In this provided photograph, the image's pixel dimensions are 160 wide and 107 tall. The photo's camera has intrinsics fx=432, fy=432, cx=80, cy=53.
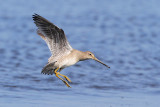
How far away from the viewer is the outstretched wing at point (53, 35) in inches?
308

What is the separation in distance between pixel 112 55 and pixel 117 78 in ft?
9.81

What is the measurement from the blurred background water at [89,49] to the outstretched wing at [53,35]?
3.50ft

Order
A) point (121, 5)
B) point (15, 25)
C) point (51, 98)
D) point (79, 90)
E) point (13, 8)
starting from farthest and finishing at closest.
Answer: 1. point (121, 5)
2. point (13, 8)
3. point (15, 25)
4. point (79, 90)
5. point (51, 98)

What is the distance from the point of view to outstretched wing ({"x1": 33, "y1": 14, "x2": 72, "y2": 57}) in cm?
782

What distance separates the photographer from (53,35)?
8078 mm

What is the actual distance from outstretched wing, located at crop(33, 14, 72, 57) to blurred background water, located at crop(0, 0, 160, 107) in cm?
107

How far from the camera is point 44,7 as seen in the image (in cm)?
2345

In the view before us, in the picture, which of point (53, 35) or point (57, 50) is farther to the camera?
point (57, 50)

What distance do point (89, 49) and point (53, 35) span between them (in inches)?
267

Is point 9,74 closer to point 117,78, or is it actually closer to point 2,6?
point 117,78

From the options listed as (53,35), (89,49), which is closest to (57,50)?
(53,35)

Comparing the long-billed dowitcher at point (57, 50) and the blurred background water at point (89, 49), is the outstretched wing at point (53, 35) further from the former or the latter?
the blurred background water at point (89, 49)

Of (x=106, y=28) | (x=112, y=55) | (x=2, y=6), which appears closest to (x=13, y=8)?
(x=2, y=6)

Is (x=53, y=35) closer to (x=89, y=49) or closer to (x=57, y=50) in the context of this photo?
(x=57, y=50)
